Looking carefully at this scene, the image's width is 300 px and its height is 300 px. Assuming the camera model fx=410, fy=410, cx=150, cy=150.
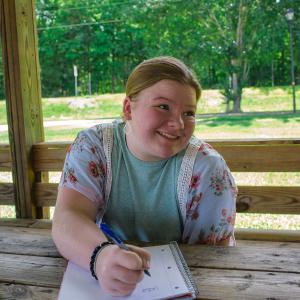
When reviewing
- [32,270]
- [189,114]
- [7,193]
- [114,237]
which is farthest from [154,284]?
[7,193]

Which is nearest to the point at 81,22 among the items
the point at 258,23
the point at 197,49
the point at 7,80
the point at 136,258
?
the point at 197,49

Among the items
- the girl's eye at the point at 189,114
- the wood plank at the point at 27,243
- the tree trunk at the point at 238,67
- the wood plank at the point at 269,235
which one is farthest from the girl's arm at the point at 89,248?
the tree trunk at the point at 238,67

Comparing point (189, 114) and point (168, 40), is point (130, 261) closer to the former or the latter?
A: point (189, 114)

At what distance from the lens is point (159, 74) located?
3.46ft

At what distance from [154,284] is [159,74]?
0.52m

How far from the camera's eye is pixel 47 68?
6.95m

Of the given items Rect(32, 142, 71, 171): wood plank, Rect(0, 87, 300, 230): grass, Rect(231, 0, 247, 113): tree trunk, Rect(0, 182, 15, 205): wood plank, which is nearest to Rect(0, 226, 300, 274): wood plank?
Rect(32, 142, 71, 171): wood plank

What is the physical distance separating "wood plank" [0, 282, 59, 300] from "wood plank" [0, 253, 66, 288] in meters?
0.02

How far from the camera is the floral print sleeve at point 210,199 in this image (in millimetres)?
1076

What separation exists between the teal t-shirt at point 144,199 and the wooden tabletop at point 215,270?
10 centimetres

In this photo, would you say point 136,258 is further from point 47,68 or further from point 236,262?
point 47,68

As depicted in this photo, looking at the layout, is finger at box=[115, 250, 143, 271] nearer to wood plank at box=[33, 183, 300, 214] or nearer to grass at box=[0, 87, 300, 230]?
wood plank at box=[33, 183, 300, 214]

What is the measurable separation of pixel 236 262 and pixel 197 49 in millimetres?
4704

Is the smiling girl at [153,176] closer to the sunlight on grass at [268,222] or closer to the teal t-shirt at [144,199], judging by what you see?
the teal t-shirt at [144,199]
